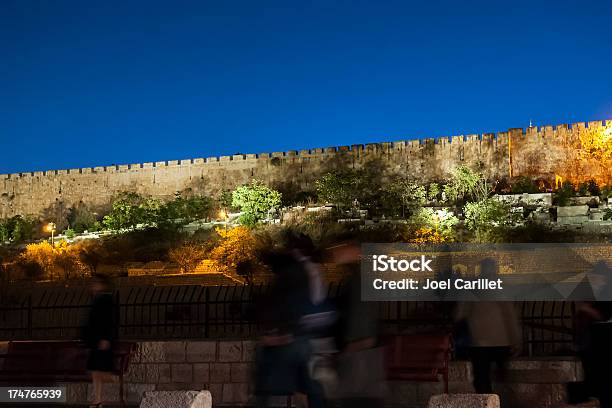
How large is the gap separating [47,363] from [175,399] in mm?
2499

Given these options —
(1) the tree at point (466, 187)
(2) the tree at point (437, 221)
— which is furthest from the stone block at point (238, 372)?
(1) the tree at point (466, 187)

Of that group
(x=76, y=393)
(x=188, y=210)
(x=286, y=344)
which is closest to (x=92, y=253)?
(x=188, y=210)

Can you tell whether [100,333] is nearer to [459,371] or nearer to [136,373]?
[136,373]

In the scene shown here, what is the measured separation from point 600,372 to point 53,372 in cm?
421

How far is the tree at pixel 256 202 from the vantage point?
34.3 m

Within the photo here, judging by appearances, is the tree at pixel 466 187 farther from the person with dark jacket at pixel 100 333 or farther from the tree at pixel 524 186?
the person with dark jacket at pixel 100 333

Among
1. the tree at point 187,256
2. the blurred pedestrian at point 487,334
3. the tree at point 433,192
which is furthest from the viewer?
the tree at point 433,192

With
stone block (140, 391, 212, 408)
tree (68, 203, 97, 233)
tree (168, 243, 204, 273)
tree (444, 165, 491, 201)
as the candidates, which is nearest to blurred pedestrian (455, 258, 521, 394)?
stone block (140, 391, 212, 408)

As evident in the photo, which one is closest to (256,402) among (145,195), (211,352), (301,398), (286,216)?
(301,398)

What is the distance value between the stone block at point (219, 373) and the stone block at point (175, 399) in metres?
2.28

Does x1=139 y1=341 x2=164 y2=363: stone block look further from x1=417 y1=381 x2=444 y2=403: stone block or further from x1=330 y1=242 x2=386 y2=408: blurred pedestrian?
x1=330 y1=242 x2=386 y2=408: blurred pedestrian

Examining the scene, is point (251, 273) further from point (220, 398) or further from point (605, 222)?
point (220, 398)

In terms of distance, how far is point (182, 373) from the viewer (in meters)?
7.32

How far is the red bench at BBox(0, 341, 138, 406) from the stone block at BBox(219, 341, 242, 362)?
2.39 feet
